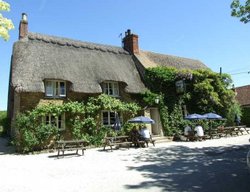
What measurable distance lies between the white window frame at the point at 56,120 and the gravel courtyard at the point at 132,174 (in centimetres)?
457

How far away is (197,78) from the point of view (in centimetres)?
2361

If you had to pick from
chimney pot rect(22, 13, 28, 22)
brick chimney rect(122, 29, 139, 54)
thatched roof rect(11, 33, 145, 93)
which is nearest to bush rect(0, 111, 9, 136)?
thatched roof rect(11, 33, 145, 93)

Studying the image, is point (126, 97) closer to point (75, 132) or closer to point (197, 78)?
point (75, 132)

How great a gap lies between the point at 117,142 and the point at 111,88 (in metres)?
4.90

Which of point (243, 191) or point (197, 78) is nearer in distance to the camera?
point (243, 191)

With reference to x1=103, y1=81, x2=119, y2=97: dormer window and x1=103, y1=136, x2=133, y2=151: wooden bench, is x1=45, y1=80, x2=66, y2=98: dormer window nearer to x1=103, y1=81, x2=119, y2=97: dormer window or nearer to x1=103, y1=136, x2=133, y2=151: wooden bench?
x1=103, y1=81, x2=119, y2=97: dormer window

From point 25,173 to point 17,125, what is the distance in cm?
714

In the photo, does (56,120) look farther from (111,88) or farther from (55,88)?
(111,88)

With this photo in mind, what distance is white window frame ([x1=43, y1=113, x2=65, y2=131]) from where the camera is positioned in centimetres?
1768

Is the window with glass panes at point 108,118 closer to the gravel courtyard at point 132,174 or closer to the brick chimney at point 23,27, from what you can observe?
the gravel courtyard at point 132,174

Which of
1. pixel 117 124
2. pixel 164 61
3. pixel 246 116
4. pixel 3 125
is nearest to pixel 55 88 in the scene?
pixel 117 124

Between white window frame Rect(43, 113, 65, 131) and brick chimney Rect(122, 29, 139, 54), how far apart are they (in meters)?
10.4

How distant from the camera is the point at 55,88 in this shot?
1836cm

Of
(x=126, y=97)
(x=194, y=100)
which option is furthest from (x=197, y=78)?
(x=126, y=97)
